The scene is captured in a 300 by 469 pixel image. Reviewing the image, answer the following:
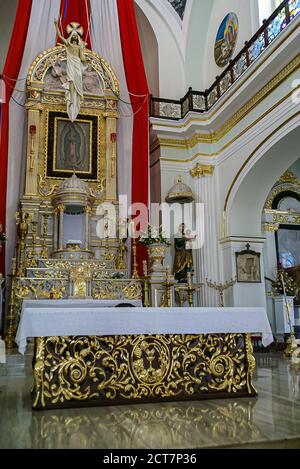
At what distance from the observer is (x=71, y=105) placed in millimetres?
9008

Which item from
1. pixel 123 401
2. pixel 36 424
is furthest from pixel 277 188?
pixel 36 424

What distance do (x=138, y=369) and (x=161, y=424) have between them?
2.61 feet

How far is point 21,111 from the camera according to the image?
9.49 m

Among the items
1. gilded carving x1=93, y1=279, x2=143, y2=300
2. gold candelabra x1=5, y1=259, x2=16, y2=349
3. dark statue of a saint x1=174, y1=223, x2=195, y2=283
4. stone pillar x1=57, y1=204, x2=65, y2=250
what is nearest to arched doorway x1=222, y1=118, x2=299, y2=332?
dark statue of a saint x1=174, y1=223, x2=195, y2=283

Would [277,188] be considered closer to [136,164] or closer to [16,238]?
[136,164]

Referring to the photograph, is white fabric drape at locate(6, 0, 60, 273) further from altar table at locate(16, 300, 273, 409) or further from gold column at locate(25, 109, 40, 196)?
altar table at locate(16, 300, 273, 409)

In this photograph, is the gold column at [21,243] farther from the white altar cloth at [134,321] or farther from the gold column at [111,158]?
the white altar cloth at [134,321]

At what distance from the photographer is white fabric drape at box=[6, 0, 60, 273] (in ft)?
28.4

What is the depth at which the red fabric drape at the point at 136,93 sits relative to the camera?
358 inches

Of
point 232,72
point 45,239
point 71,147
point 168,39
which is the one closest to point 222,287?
point 45,239

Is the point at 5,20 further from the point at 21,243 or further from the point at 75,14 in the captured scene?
the point at 21,243

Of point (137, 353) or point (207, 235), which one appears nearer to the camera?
point (137, 353)

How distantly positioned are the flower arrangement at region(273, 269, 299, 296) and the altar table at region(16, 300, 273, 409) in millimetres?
5766

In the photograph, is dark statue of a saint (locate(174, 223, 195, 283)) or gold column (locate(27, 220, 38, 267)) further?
dark statue of a saint (locate(174, 223, 195, 283))
